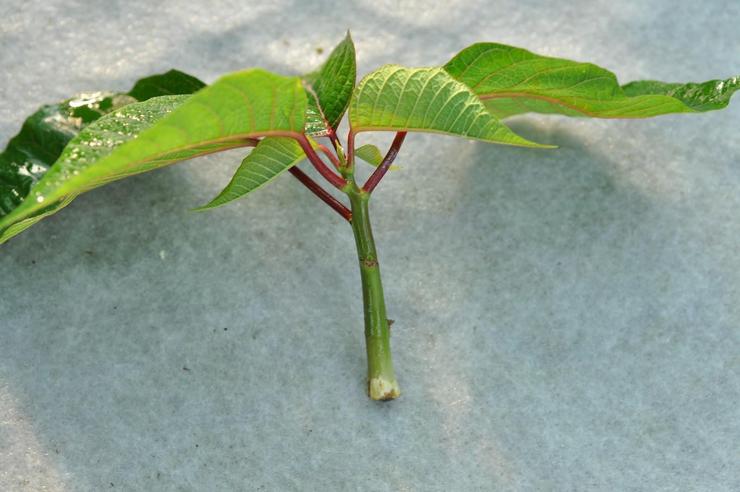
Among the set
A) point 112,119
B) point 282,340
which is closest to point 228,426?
point 282,340

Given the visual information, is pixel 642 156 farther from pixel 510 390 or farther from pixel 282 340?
pixel 282 340

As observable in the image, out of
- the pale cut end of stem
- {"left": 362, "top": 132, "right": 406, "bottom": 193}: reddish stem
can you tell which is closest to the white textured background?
the pale cut end of stem

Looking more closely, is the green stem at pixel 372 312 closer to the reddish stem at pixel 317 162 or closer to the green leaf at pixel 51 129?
the reddish stem at pixel 317 162

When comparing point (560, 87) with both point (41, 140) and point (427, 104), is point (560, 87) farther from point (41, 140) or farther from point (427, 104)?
point (41, 140)

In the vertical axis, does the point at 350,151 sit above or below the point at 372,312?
above

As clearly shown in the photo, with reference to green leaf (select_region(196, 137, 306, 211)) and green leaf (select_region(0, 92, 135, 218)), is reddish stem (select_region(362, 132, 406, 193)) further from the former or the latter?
green leaf (select_region(0, 92, 135, 218))

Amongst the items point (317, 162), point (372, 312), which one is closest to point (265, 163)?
point (317, 162)
